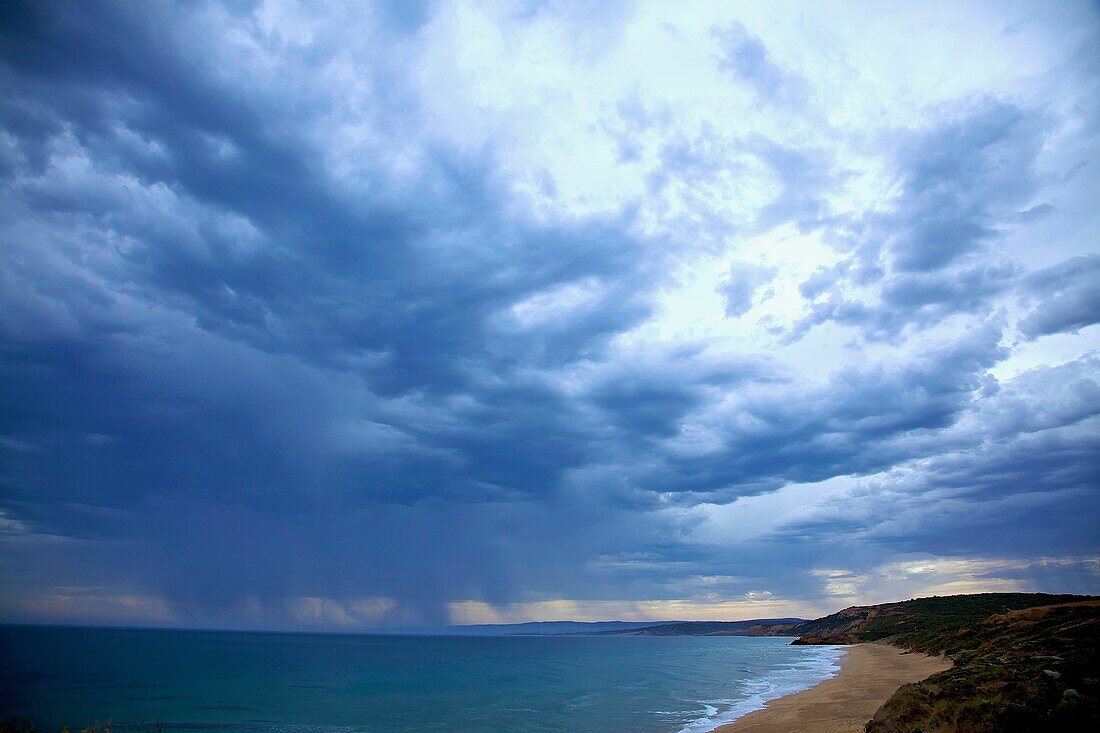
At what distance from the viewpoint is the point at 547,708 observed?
35312 millimetres

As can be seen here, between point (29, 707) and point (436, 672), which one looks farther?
point (436, 672)

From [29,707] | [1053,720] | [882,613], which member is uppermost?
[1053,720]

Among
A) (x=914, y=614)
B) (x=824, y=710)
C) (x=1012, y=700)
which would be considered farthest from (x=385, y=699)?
(x=914, y=614)

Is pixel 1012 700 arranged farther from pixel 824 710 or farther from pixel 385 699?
pixel 385 699

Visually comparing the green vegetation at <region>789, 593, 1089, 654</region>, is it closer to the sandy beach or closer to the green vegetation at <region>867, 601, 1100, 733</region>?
the sandy beach

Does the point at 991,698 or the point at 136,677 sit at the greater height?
the point at 991,698

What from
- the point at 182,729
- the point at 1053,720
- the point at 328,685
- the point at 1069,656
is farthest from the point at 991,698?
the point at 328,685

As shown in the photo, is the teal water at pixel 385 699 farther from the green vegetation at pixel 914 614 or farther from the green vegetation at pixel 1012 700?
the green vegetation at pixel 914 614

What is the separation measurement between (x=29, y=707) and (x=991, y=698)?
4373 centimetres

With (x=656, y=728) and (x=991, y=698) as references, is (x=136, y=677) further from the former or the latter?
(x=991, y=698)

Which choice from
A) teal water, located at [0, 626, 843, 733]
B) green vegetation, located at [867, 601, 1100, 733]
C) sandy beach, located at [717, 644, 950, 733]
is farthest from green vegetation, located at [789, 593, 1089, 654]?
green vegetation, located at [867, 601, 1100, 733]

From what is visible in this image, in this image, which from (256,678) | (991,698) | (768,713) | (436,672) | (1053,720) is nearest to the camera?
(1053,720)

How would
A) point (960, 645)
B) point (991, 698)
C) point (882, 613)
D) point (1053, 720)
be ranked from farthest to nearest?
point (882, 613), point (960, 645), point (991, 698), point (1053, 720)

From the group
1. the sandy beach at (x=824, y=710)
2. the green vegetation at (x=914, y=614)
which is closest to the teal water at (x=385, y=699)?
the sandy beach at (x=824, y=710)
